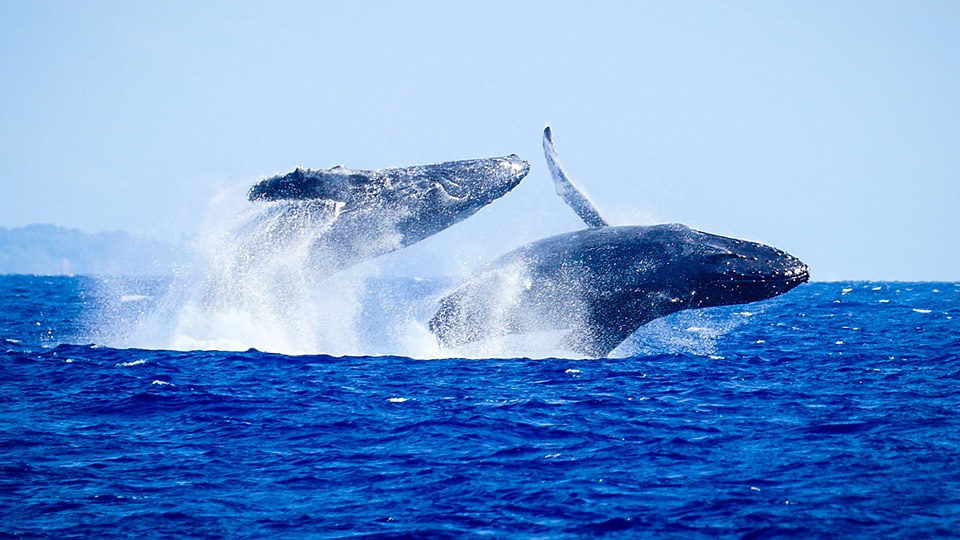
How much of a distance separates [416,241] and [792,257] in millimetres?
6469

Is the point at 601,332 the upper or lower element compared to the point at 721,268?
lower

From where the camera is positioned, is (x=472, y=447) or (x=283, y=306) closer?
(x=472, y=447)

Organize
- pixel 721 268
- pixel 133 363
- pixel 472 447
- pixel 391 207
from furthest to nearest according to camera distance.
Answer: pixel 133 363
pixel 391 207
pixel 721 268
pixel 472 447

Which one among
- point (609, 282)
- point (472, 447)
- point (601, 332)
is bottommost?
point (472, 447)

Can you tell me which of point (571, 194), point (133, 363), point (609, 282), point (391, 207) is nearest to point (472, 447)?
point (609, 282)

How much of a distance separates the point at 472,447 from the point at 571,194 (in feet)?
21.5

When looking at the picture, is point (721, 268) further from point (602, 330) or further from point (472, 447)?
point (472, 447)

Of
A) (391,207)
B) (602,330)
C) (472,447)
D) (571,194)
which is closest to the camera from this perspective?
(472,447)

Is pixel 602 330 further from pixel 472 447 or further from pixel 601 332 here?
pixel 472 447

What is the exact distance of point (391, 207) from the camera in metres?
15.0

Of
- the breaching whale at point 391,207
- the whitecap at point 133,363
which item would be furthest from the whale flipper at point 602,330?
the whitecap at point 133,363

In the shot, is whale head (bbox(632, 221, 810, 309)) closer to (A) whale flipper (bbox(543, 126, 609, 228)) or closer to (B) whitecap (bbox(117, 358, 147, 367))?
(A) whale flipper (bbox(543, 126, 609, 228))

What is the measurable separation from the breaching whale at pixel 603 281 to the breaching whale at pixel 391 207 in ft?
3.85

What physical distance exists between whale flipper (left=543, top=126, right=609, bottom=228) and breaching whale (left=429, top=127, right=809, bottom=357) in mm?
18
